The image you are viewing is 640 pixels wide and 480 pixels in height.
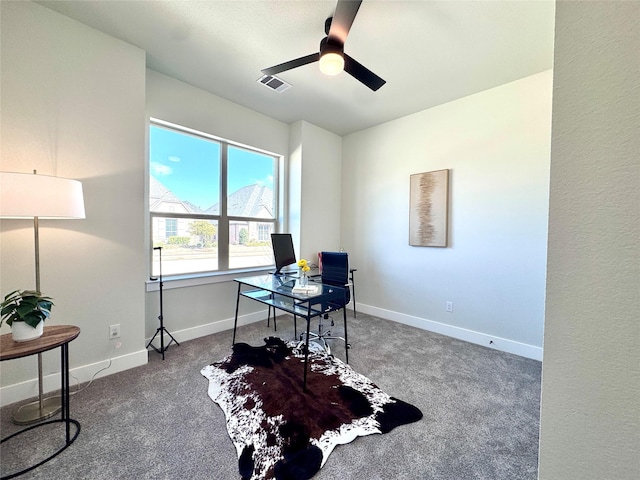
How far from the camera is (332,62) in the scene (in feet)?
5.93

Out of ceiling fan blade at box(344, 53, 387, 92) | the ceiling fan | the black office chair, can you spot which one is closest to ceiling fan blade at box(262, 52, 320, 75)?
the ceiling fan

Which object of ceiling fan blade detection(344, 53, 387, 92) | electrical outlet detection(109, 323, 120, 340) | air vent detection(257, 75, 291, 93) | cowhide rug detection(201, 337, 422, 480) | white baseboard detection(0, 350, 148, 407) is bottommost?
cowhide rug detection(201, 337, 422, 480)

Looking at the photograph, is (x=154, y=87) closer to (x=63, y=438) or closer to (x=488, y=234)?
(x=63, y=438)

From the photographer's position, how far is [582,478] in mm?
635

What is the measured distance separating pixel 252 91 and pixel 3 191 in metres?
2.35

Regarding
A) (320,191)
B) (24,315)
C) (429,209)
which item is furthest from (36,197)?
(429,209)

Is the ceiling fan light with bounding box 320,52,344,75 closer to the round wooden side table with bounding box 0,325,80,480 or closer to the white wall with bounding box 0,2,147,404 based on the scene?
the white wall with bounding box 0,2,147,404

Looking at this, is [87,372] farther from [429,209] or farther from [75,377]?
[429,209]

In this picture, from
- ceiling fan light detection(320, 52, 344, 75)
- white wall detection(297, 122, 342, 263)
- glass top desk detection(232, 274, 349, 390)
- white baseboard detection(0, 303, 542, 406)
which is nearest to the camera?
ceiling fan light detection(320, 52, 344, 75)

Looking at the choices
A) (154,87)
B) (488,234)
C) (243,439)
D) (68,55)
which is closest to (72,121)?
(68,55)

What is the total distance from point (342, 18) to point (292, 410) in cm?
259

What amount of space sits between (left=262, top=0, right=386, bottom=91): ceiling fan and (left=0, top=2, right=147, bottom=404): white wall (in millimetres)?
1387

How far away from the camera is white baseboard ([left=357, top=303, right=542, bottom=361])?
2.63m

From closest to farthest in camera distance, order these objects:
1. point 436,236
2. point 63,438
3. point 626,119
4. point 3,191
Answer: point 626,119 → point 3,191 → point 63,438 → point 436,236
